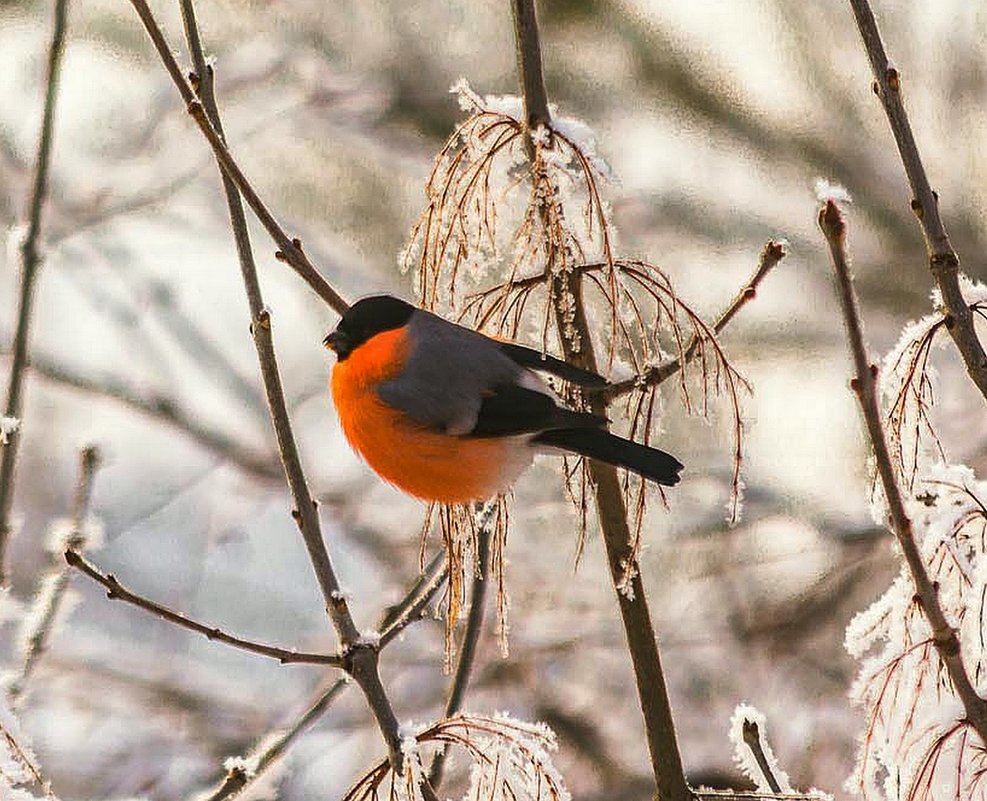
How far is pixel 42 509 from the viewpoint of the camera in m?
6.83

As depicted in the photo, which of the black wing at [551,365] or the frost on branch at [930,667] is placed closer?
the frost on branch at [930,667]

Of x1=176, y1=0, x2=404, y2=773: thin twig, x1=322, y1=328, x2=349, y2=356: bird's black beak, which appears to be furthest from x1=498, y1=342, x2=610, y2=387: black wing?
x1=322, y1=328, x2=349, y2=356: bird's black beak

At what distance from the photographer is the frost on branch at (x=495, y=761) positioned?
1741 mm

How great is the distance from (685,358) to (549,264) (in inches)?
7.9

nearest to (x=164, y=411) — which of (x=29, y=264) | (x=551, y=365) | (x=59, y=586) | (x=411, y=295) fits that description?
(x=411, y=295)

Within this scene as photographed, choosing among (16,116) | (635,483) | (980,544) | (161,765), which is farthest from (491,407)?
(16,116)

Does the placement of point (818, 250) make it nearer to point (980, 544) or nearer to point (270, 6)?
point (270, 6)

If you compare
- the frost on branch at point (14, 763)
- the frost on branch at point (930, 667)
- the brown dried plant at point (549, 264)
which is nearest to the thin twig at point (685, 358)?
the brown dried plant at point (549, 264)

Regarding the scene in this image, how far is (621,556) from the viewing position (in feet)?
5.85

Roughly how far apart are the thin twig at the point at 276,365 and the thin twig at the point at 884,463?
67cm

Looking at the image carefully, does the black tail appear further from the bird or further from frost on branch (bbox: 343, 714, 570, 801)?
frost on branch (bbox: 343, 714, 570, 801)

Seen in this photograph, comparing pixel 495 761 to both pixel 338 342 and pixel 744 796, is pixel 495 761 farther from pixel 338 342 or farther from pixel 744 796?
pixel 338 342

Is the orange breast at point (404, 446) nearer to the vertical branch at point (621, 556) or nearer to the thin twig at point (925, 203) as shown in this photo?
the vertical branch at point (621, 556)

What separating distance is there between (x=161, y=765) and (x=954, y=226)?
16.3ft
